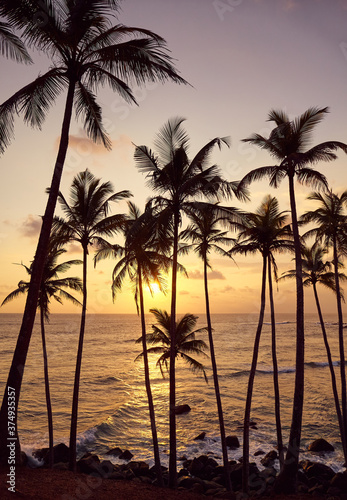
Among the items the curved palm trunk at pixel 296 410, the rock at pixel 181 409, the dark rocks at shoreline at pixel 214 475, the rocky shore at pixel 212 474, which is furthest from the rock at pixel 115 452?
the curved palm trunk at pixel 296 410

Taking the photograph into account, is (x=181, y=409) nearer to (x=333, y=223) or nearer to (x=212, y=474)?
(x=212, y=474)

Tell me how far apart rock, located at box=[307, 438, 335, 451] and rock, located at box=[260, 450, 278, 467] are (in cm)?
308

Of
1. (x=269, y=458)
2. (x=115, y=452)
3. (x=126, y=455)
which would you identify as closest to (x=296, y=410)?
(x=269, y=458)

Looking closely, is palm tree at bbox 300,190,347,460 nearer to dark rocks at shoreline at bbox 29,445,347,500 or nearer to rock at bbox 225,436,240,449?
dark rocks at shoreline at bbox 29,445,347,500

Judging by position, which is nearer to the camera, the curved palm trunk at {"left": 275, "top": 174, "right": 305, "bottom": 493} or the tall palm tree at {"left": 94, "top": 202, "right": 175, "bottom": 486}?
the curved palm trunk at {"left": 275, "top": 174, "right": 305, "bottom": 493}

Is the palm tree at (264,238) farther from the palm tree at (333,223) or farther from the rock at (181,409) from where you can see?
the rock at (181,409)

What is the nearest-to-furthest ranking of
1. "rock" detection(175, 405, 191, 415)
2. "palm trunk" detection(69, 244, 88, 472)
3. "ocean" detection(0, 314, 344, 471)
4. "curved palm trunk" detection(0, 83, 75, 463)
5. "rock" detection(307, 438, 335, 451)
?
"curved palm trunk" detection(0, 83, 75, 463) < "palm trunk" detection(69, 244, 88, 472) < "rock" detection(307, 438, 335, 451) < "ocean" detection(0, 314, 344, 471) < "rock" detection(175, 405, 191, 415)

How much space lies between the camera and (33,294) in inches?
347

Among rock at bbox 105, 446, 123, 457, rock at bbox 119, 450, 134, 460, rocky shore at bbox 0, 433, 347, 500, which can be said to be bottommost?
rock at bbox 105, 446, 123, 457

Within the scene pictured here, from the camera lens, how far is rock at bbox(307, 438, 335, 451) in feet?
72.1

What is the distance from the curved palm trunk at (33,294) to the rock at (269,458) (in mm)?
16271

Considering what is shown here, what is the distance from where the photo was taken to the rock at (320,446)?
21969mm

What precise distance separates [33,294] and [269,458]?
18.5 m

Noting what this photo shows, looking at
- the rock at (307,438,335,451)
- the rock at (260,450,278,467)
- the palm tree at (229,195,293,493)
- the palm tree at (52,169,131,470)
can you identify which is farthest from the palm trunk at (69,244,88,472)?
the rock at (307,438,335,451)
